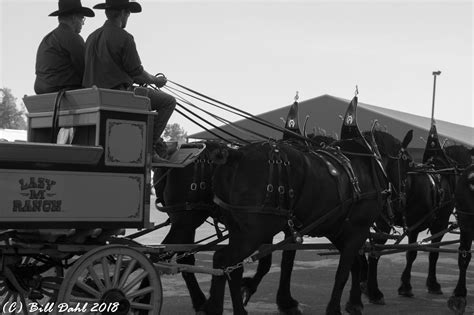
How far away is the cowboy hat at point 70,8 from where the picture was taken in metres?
6.08

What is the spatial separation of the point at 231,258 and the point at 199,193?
1.09 m

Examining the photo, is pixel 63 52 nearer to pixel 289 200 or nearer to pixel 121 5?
pixel 121 5

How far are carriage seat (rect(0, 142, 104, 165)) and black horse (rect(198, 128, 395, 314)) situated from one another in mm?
1608

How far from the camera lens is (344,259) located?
23.6ft

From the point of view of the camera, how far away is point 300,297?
9.12 metres

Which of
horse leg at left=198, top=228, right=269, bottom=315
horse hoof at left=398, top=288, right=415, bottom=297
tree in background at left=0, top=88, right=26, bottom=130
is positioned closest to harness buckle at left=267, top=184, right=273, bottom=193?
horse leg at left=198, top=228, right=269, bottom=315

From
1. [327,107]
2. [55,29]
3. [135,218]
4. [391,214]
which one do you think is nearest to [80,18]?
[55,29]

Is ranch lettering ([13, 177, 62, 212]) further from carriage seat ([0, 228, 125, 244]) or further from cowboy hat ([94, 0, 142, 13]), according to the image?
cowboy hat ([94, 0, 142, 13])

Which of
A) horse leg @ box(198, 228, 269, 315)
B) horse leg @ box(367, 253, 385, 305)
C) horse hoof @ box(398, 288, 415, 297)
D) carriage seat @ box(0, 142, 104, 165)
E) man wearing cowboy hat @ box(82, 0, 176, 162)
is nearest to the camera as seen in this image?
carriage seat @ box(0, 142, 104, 165)

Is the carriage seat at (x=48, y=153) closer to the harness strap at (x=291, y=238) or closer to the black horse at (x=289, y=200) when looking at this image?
the black horse at (x=289, y=200)

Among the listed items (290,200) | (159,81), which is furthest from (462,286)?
(159,81)

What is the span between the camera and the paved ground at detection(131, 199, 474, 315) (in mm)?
8391

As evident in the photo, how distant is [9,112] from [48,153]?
407 feet

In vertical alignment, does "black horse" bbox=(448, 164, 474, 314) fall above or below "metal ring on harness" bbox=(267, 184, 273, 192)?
below
